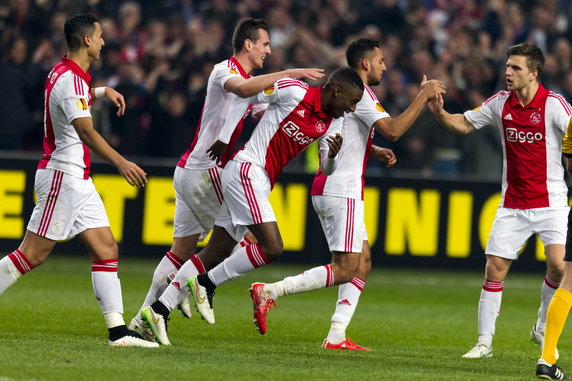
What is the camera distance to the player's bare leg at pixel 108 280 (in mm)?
8164

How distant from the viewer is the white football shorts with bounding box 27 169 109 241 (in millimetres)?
8086

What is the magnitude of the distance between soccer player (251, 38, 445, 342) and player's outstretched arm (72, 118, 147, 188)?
50.9 inches

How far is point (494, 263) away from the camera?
8.77 meters

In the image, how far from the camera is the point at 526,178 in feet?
29.0

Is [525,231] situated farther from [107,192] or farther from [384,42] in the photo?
[384,42]

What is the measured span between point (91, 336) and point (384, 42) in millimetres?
10233

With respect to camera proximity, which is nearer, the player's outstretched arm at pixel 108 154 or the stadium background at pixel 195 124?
the player's outstretched arm at pixel 108 154

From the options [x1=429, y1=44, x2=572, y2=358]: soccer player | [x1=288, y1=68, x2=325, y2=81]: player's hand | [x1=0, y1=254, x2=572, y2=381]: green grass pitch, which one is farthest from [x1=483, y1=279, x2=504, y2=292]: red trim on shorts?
[x1=288, y1=68, x2=325, y2=81]: player's hand

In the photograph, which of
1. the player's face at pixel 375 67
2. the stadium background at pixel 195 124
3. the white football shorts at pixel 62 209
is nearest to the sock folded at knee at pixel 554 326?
the player's face at pixel 375 67

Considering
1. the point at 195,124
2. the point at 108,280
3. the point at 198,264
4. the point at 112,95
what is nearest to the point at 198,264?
the point at 198,264

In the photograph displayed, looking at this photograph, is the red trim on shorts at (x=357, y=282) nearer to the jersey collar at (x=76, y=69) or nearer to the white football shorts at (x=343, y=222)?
the white football shorts at (x=343, y=222)

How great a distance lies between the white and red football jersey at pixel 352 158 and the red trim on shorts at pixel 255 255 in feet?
2.66

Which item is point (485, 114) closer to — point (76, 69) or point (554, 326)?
point (554, 326)

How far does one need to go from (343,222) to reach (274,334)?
150 cm
